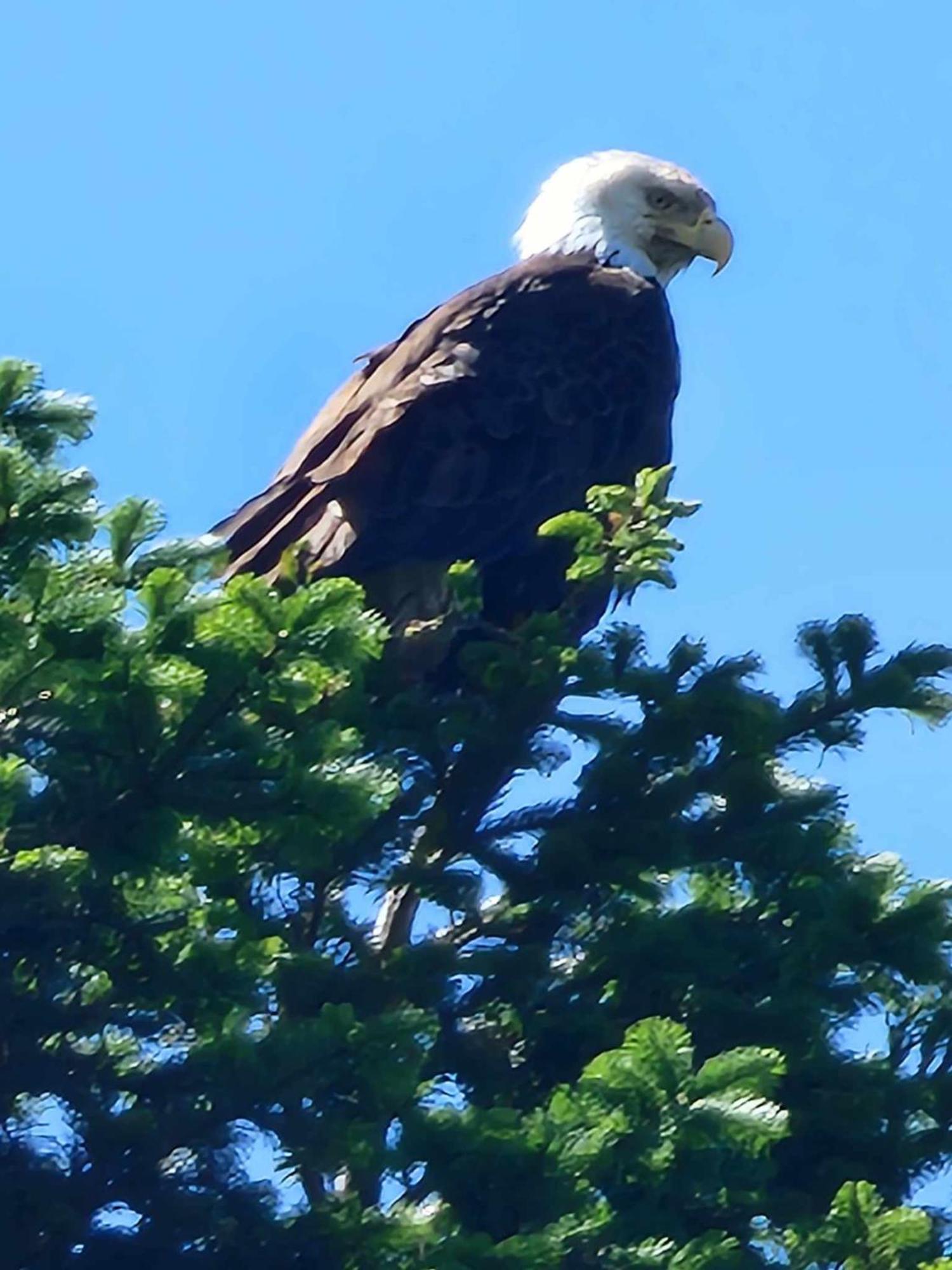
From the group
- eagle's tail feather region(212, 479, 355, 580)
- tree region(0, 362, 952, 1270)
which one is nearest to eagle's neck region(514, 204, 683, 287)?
eagle's tail feather region(212, 479, 355, 580)

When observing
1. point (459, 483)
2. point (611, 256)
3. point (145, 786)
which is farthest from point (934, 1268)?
point (611, 256)

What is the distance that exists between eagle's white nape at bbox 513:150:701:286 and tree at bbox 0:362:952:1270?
11.0ft

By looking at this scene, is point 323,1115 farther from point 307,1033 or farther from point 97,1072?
point 97,1072

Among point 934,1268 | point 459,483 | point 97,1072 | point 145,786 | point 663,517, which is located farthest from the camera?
point 459,483

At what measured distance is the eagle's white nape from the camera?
844 cm

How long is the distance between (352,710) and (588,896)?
63 cm

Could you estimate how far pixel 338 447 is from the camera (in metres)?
7.00

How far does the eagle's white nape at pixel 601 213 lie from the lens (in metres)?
8.44

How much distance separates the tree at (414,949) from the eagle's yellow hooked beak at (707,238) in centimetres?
352

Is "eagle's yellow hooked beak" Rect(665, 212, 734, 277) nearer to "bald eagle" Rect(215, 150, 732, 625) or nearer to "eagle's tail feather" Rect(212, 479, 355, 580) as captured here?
"bald eagle" Rect(215, 150, 732, 625)

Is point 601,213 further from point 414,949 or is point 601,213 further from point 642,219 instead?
point 414,949

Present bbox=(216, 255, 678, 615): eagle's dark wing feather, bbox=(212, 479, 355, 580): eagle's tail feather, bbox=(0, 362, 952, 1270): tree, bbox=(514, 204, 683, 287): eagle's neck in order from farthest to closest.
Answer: bbox=(514, 204, 683, 287): eagle's neck → bbox=(216, 255, 678, 615): eagle's dark wing feather → bbox=(212, 479, 355, 580): eagle's tail feather → bbox=(0, 362, 952, 1270): tree

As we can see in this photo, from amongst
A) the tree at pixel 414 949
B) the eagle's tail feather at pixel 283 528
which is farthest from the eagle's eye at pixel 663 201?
the tree at pixel 414 949

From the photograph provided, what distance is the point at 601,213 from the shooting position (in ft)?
28.0
